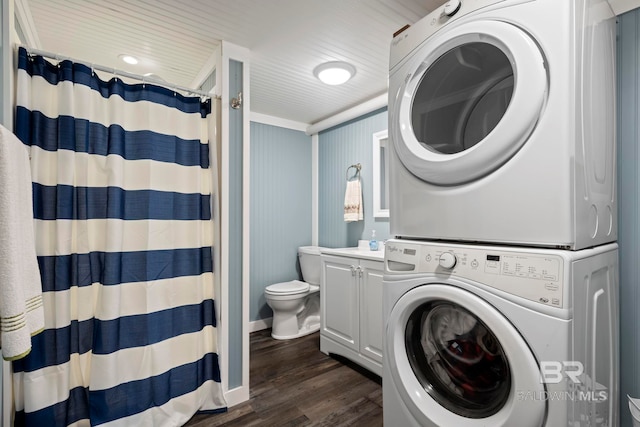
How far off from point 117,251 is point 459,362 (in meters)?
1.72

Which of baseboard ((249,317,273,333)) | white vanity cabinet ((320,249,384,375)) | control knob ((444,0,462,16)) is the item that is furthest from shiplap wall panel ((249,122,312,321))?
control knob ((444,0,462,16))

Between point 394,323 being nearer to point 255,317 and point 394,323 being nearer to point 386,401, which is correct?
point 386,401

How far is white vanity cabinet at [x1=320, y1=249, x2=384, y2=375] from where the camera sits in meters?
2.12

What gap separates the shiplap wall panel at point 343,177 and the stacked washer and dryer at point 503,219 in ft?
5.09

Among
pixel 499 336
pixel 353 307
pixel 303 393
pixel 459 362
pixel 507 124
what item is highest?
pixel 507 124

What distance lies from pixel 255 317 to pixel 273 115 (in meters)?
2.20

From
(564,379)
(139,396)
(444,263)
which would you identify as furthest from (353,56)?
(139,396)

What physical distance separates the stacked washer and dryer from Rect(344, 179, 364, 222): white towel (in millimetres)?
1564

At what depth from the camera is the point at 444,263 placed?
40.2 inches

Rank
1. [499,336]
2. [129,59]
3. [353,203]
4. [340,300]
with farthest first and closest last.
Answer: [353,203]
[340,300]
[129,59]
[499,336]

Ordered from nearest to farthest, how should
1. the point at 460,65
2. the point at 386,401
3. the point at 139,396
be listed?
the point at 460,65 < the point at 386,401 < the point at 139,396

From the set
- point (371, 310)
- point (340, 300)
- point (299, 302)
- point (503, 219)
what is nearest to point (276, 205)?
point (299, 302)

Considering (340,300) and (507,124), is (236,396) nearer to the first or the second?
(340,300)

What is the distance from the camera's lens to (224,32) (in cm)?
179
